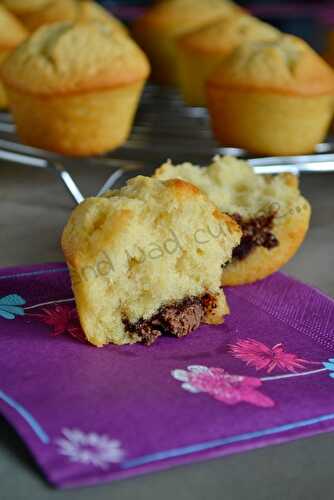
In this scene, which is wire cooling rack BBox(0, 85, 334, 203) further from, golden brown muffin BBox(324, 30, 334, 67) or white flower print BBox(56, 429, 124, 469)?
white flower print BBox(56, 429, 124, 469)

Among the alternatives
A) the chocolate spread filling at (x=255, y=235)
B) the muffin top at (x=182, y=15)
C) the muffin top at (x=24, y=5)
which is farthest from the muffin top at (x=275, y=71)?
the muffin top at (x=24, y=5)

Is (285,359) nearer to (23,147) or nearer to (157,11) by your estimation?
(23,147)

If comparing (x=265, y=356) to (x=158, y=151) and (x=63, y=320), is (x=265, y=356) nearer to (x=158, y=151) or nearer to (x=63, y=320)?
(x=63, y=320)

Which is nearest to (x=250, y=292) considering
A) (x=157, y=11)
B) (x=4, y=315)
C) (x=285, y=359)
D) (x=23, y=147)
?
(x=285, y=359)

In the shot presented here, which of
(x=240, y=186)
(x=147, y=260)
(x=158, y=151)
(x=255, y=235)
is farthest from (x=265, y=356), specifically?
(x=158, y=151)

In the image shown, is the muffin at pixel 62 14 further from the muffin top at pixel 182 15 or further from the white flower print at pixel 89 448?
the white flower print at pixel 89 448

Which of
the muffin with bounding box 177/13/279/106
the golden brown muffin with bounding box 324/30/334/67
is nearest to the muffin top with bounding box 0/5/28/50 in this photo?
the muffin with bounding box 177/13/279/106
